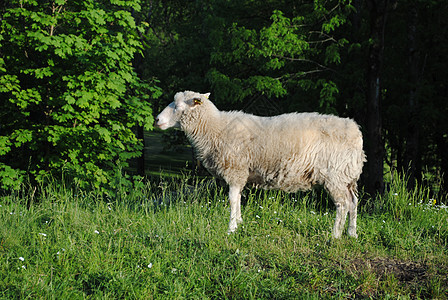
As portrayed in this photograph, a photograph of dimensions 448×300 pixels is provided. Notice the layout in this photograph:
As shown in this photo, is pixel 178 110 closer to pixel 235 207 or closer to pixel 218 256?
pixel 235 207

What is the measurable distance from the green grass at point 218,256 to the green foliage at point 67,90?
1706mm

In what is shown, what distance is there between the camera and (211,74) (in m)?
12.9

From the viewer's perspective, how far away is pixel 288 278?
4.23m

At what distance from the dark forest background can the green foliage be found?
0.03 metres

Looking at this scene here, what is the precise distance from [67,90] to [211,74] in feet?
19.2

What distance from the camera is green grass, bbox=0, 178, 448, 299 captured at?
3.99 m

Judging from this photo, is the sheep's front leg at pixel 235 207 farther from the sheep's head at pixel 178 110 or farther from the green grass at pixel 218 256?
the sheep's head at pixel 178 110

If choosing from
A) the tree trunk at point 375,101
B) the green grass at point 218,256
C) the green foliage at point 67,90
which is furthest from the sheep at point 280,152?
the tree trunk at point 375,101

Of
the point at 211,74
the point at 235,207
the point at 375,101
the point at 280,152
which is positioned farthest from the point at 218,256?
the point at 211,74

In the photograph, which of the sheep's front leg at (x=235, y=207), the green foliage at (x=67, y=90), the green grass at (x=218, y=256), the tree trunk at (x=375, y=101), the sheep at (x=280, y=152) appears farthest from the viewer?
the tree trunk at (x=375, y=101)

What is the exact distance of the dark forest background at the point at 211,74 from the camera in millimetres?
7734

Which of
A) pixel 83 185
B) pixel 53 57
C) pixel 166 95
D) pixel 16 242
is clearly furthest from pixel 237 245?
pixel 166 95

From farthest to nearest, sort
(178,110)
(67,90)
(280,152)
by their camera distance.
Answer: (67,90), (178,110), (280,152)

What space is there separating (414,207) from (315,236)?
207 cm
